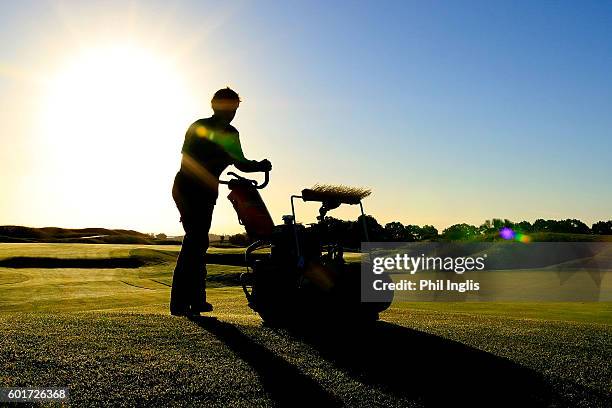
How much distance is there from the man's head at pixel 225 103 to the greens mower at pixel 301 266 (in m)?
0.84

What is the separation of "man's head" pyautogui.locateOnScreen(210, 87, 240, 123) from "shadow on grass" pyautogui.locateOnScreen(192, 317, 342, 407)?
116 inches

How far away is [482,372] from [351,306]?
242 centimetres

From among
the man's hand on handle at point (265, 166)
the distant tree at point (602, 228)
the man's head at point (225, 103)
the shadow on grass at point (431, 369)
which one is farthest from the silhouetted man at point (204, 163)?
the distant tree at point (602, 228)

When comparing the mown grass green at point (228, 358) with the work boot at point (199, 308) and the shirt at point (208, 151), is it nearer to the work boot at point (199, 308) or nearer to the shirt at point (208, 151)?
the work boot at point (199, 308)

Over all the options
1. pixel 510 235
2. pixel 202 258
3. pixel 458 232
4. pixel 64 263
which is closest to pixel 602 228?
pixel 510 235

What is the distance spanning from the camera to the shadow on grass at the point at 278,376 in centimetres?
432

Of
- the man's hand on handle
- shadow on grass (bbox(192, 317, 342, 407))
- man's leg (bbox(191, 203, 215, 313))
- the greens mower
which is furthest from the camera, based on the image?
man's leg (bbox(191, 203, 215, 313))

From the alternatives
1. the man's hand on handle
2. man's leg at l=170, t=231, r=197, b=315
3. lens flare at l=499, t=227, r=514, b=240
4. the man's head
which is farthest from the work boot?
lens flare at l=499, t=227, r=514, b=240

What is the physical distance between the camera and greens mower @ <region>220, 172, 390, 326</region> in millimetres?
7070

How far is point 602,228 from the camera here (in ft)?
257

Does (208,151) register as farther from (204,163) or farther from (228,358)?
(228,358)

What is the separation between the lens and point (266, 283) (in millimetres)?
7527

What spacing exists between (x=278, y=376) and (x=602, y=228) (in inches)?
3319

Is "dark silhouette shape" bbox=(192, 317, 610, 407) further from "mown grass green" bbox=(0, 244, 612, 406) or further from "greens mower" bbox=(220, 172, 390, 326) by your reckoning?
"greens mower" bbox=(220, 172, 390, 326)
